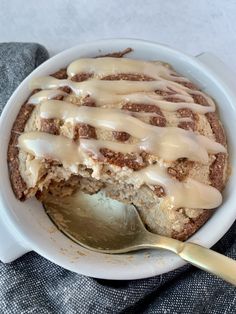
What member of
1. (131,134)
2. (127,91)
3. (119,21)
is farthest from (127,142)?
A: (119,21)

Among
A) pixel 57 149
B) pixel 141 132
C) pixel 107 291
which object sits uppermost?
pixel 141 132

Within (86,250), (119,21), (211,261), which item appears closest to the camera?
(211,261)

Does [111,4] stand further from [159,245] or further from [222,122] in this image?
[159,245]

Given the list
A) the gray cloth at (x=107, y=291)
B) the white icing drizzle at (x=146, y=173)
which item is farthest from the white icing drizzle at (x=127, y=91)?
the gray cloth at (x=107, y=291)

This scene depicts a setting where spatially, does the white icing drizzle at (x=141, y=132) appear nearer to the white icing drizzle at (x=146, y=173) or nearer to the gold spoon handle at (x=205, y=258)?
the white icing drizzle at (x=146, y=173)

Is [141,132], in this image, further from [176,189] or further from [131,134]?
[176,189]

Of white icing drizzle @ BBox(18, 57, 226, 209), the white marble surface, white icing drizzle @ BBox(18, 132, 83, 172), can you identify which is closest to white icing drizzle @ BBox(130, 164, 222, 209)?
white icing drizzle @ BBox(18, 57, 226, 209)

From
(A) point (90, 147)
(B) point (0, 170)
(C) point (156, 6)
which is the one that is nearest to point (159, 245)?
(A) point (90, 147)

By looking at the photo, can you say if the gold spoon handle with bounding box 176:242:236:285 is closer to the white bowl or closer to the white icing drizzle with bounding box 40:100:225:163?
the white bowl
